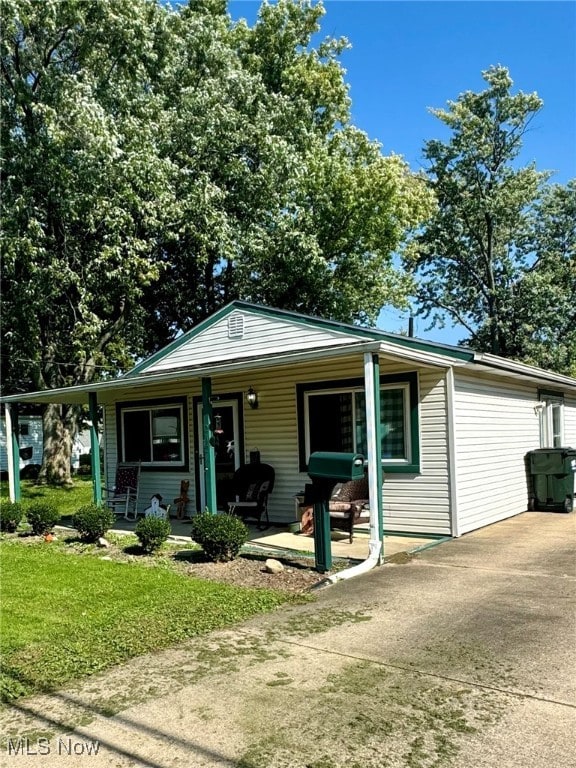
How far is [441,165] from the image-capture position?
2847 centimetres

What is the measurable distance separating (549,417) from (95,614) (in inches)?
405

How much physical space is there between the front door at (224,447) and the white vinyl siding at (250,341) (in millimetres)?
879

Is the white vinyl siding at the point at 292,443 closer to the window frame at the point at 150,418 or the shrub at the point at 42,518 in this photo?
the window frame at the point at 150,418

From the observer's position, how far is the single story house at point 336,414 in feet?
28.5

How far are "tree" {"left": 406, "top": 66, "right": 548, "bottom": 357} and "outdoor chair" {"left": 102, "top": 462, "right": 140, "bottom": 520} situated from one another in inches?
701

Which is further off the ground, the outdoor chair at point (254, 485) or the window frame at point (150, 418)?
the window frame at point (150, 418)

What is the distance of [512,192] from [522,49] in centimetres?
2037

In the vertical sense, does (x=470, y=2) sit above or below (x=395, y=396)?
above

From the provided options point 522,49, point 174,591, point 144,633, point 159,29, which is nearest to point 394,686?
point 144,633

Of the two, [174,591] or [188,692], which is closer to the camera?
[188,692]

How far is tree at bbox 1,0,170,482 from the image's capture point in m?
15.1

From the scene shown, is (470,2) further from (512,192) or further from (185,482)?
(512,192)

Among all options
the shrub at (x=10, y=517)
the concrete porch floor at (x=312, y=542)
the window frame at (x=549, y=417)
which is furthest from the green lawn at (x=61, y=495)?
the window frame at (x=549, y=417)

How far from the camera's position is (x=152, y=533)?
26.4 feet
